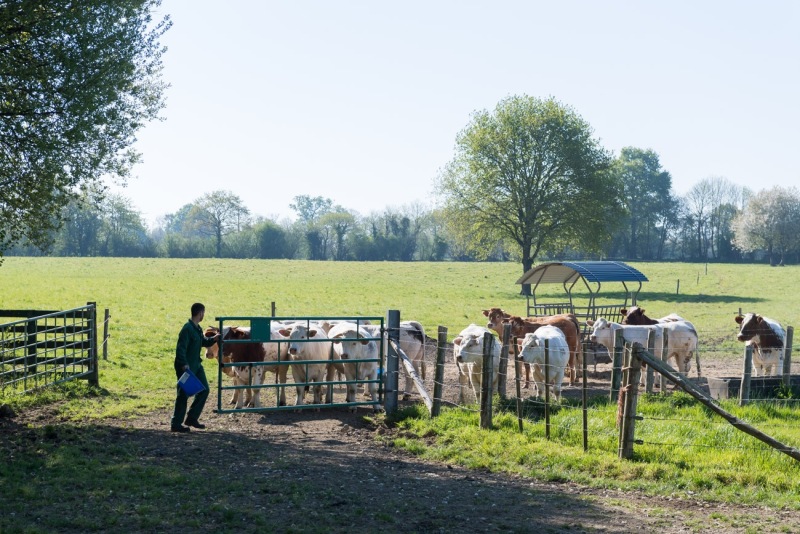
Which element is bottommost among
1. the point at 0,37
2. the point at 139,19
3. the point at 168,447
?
the point at 168,447

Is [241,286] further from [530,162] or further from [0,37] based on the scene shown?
[0,37]

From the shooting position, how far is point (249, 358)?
13.5m

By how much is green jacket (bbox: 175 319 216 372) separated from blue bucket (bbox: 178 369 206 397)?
198 mm

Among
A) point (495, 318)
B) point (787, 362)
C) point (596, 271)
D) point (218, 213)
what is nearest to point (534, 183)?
point (596, 271)

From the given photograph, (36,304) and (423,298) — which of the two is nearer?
(36,304)

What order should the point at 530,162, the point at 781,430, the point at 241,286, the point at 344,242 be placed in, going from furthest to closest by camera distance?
1. the point at 344,242
2. the point at 530,162
3. the point at 241,286
4. the point at 781,430

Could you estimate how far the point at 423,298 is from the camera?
41656 millimetres

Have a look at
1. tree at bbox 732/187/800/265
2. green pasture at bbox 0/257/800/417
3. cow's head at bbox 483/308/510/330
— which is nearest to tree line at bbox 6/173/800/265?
tree at bbox 732/187/800/265

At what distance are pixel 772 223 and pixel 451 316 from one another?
2478 inches

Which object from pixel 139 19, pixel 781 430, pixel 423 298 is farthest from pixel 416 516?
pixel 423 298

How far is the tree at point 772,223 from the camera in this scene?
8288 centimetres

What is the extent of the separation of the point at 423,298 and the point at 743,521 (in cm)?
3422

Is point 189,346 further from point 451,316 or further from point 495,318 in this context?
point 451,316

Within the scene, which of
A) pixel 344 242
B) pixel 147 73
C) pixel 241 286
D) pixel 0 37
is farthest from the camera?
pixel 344 242
